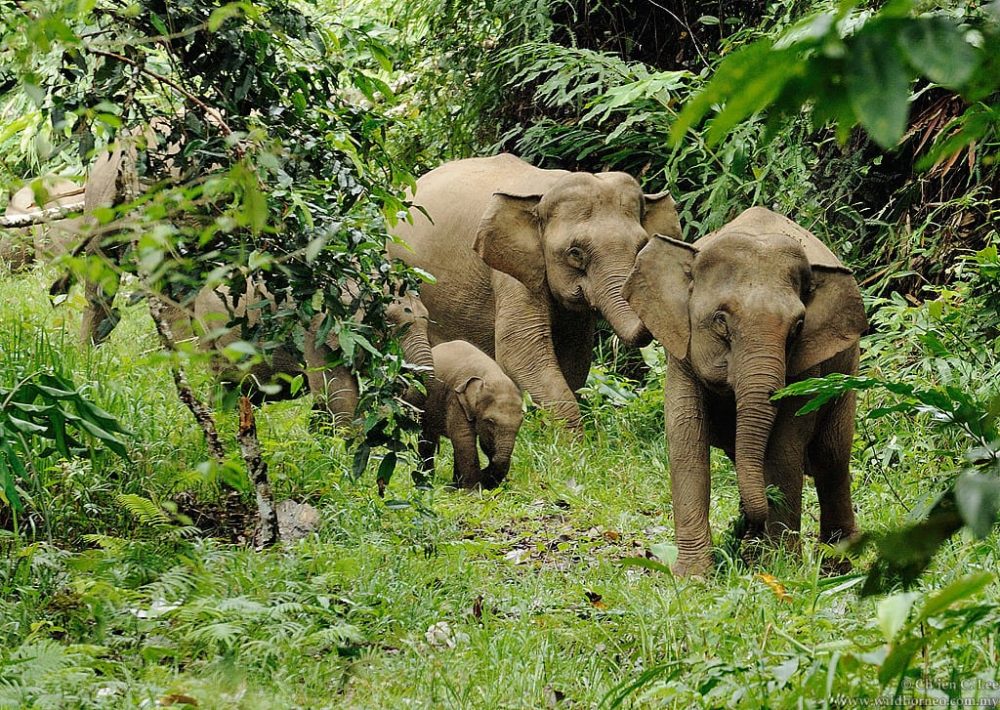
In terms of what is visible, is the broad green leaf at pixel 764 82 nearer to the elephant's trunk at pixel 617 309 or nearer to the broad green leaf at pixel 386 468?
the broad green leaf at pixel 386 468

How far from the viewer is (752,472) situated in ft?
17.7

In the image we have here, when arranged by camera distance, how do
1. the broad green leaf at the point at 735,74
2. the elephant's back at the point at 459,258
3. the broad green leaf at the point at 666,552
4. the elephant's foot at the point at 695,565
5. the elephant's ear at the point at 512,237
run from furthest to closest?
the elephant's back at the point at 459,258, the elephant's ear at the point at 512,237, the elephant's foot at the point at 695,565, the broad green leaf at the point at 666,552, the broad green leaf at the point at 735,74

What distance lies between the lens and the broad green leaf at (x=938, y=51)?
3.27 ft

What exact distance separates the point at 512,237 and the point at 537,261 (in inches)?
9.2

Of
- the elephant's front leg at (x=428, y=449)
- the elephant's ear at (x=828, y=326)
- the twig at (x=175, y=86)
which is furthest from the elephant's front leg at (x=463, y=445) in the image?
the twig at (x=175, y=86)

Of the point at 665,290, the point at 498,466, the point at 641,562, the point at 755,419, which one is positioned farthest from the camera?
the point at 498,466

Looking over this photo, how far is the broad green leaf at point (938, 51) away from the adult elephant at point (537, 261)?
6496 millimetres

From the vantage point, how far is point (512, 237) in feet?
28.3

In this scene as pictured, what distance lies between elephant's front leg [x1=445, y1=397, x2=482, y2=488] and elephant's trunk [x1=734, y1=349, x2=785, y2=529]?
8.37ft

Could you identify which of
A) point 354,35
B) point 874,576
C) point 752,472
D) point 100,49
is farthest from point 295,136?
point 874,576

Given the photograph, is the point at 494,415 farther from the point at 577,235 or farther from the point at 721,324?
the point at 721,324

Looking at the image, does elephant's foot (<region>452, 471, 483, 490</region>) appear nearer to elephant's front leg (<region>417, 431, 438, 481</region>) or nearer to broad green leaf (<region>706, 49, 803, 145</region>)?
elephant's front leg (<region>417, 431, 438, 481</region>)

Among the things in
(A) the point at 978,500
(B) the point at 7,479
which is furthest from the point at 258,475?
(A) the point at 978,500

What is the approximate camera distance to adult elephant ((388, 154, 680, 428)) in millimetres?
8312
